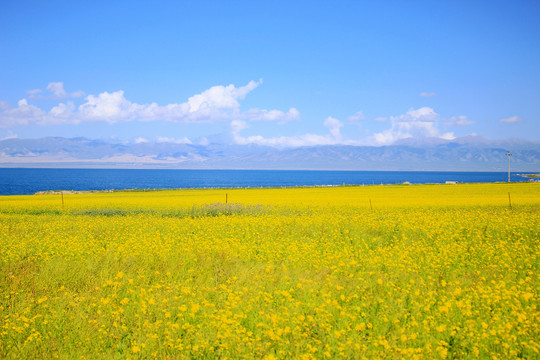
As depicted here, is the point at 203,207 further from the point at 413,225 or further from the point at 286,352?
the point at 286,352

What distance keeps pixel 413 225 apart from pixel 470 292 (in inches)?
314

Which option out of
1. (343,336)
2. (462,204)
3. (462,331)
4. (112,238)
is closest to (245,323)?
(343,336)

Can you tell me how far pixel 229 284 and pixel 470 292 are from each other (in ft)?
16.5

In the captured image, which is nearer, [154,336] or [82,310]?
[154,336]

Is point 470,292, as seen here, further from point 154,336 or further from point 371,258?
point 154,336

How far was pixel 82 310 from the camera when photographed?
7309mm

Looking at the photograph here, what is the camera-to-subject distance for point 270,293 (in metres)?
7.92

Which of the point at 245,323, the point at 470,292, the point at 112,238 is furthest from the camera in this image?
the point at 112,238

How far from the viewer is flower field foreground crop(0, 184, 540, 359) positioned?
20.2 feet

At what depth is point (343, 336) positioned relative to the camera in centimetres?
626

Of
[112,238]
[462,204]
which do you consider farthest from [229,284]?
[462,204]

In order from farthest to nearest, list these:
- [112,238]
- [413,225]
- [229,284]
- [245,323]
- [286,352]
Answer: [413,225], [112,238], [229,284], [245,323], [286,352]

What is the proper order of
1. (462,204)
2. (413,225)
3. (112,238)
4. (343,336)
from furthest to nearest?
(462,204) < (413,225) < (112,238) < (343,336)

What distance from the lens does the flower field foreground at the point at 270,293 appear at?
6164 mm
